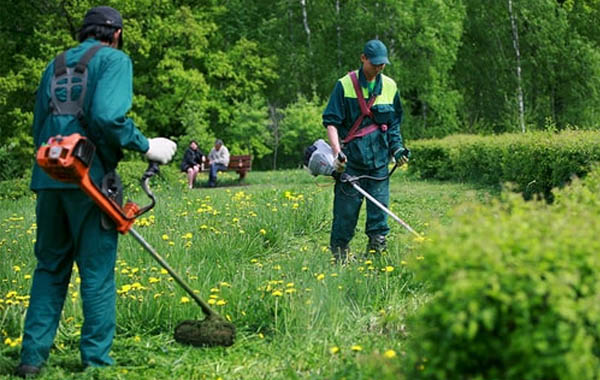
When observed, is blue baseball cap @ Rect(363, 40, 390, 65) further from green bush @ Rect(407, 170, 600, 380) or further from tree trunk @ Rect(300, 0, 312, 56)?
tree trunk @ Rect(300, 0, 312, 56)

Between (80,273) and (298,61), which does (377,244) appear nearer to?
(80,273)

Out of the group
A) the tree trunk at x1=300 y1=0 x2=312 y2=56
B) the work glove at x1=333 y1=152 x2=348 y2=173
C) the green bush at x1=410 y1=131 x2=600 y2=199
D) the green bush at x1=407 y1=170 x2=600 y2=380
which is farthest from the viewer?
the tree trunk at x1=300 y1=0 x2=312 y2=56

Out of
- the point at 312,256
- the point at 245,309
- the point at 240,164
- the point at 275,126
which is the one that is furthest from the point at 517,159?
the point at 275,126

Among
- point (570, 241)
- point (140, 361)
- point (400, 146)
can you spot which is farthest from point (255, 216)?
point (570, 241)

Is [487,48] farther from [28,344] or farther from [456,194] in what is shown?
[28,344]

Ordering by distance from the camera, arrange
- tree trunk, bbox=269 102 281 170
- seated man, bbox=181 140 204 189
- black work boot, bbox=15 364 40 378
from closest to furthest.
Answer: black work boot, bbox=15 364 40 378 < seated man, bbox=181 140 204 189 < tree trunk, bbox=269 102 281 170

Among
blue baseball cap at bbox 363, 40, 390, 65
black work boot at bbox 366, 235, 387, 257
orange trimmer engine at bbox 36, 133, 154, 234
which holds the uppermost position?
blue baseball cap at bbox 363, 40, 390, 65

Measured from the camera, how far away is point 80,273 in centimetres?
429

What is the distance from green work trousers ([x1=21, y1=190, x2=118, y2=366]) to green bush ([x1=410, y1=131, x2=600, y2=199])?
96.9 inches

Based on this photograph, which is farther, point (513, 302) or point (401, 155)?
point (401, 155)

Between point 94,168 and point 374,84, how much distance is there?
3280 mm

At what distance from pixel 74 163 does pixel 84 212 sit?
38 cm

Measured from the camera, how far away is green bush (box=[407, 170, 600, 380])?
2506 mm

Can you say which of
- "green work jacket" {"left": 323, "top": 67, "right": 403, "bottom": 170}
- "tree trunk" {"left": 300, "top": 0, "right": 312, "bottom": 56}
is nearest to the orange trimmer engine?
"green work jacket" {"left": 323, "top": 67, "right": 403, "bottom": 170}
